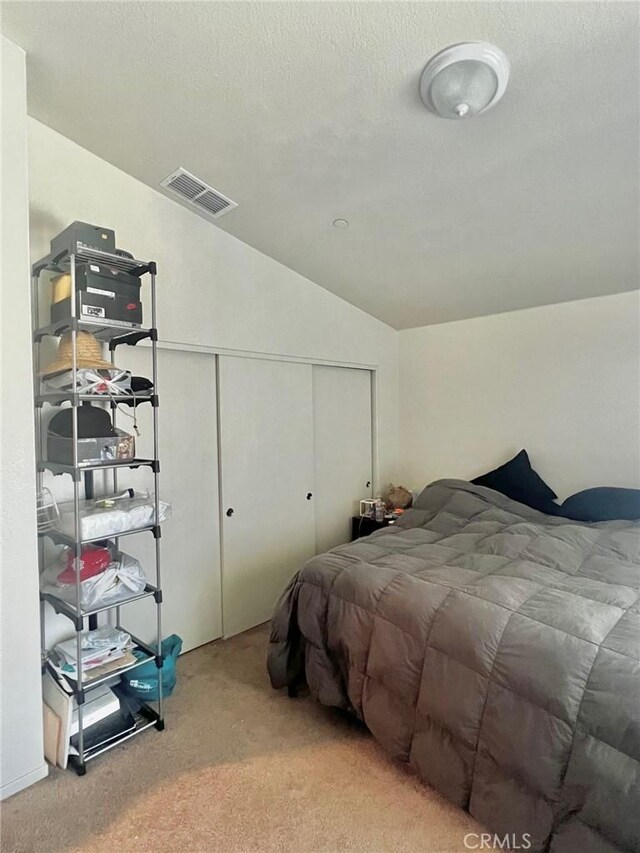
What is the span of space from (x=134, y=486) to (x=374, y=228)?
194 centimetres

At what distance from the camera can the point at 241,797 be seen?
1666 millimetres

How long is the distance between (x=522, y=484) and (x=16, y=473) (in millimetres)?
2959

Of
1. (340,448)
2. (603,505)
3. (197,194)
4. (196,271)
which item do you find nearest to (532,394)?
(603,505)

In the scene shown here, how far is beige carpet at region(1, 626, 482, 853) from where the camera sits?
1.50 metres

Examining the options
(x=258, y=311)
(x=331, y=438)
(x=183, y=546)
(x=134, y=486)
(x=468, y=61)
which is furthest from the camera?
(x=331, y=438)

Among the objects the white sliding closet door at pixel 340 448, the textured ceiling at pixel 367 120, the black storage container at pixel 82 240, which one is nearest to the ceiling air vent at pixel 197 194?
the textured ceiling at pixel 367 120

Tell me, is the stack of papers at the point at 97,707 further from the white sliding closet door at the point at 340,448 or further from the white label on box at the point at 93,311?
the white sliding closet door at the point at 340,448

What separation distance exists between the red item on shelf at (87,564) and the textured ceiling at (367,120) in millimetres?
1811

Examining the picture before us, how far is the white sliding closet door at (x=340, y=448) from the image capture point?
353 cm

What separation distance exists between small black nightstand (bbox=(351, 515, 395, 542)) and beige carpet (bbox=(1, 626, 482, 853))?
5.14 feet

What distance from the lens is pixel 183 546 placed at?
267 centimetres

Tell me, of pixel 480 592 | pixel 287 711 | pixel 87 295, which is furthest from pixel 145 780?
pixel 87 295

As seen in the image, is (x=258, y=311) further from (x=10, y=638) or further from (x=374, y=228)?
(x=10, y=638)

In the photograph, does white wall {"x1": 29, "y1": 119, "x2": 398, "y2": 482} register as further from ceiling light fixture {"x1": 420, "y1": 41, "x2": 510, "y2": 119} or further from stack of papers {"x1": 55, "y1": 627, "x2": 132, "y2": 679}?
stack of papers {"x1": 55, "y1": 627, "x2": 132, "y2": 679}
